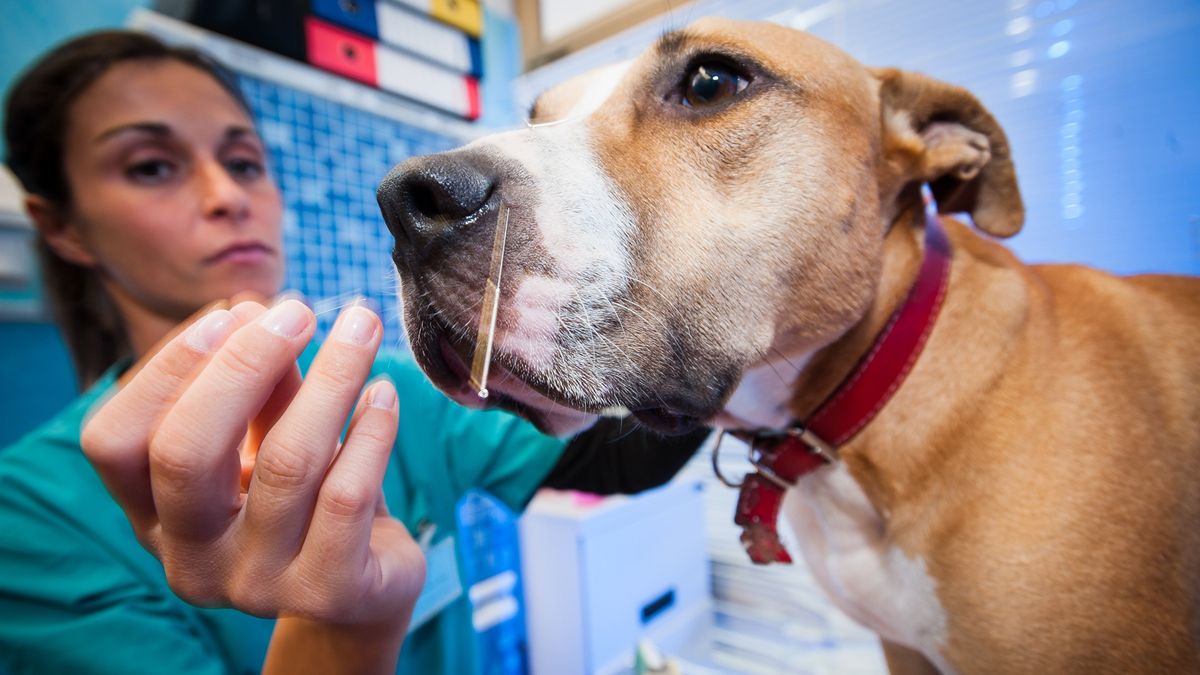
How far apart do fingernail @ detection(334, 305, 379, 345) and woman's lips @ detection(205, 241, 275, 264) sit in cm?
91

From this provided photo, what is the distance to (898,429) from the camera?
0.83 m

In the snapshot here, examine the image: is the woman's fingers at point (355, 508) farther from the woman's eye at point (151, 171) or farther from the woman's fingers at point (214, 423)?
the woman's eye at point (151, 171)

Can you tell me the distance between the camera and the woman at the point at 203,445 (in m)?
0.47

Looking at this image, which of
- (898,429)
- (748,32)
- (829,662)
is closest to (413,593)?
(898,429)

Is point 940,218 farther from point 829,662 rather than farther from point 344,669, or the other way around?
point 829,662

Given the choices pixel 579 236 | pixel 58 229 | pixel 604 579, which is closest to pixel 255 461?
pixel 579 236

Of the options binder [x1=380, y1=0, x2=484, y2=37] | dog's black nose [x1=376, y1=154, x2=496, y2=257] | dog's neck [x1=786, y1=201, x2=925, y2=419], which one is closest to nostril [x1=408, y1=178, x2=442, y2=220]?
dog's black nose [x1=376, y1=154, x2=496, y2=257]

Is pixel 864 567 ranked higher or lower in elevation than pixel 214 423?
lower

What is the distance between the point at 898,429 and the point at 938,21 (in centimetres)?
147

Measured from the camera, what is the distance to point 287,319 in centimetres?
48

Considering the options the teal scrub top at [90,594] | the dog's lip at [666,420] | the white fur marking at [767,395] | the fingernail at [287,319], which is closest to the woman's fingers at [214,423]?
the fingernail at [287,319]

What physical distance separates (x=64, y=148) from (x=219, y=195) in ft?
1.25

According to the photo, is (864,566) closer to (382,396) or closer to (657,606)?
(382,396)

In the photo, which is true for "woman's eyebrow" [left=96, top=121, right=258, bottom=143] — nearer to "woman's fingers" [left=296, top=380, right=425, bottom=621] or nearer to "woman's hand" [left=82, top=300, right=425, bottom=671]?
"woman's hand" [left=82, top=300, right=425, bottom=671]
